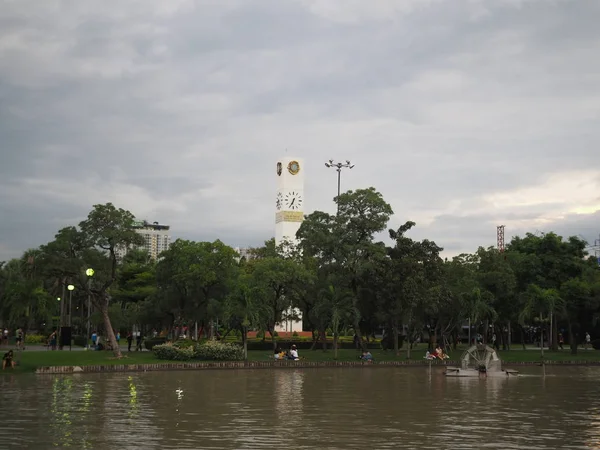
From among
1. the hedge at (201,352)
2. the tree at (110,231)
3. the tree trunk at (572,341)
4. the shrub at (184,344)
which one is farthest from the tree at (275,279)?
the tree trunk at (572,341)

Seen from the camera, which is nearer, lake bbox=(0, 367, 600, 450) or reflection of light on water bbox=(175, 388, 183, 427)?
lake bbox=(0, 367, 600, 450)

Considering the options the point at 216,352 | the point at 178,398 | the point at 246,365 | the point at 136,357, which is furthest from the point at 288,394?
the point at 136,357

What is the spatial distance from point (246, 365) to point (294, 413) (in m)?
27.4

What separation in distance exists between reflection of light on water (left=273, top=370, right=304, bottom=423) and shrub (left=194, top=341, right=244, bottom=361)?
7879 millimetres

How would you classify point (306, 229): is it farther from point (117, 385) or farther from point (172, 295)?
point (117, 385)

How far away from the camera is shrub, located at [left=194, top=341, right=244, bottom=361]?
169 ft

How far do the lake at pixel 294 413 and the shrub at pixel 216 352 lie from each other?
12243 mm

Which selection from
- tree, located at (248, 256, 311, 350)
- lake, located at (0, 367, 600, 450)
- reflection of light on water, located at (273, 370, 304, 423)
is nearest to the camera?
lake, located at (0, 367, 600, 450)

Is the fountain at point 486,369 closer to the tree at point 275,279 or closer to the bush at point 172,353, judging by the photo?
the bush at point 172,353

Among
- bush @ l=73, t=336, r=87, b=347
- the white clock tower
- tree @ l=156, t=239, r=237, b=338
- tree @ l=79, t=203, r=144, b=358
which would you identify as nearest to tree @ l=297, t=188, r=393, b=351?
tree @ l=156, t=239, r=237, b=338

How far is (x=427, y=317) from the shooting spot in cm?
6425

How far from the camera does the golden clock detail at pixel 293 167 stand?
123 metres

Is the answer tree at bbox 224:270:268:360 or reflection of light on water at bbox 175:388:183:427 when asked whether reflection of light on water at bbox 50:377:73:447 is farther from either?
tree at bbox 224:270:268:360

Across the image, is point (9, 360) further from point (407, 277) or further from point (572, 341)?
point (572, 341)
